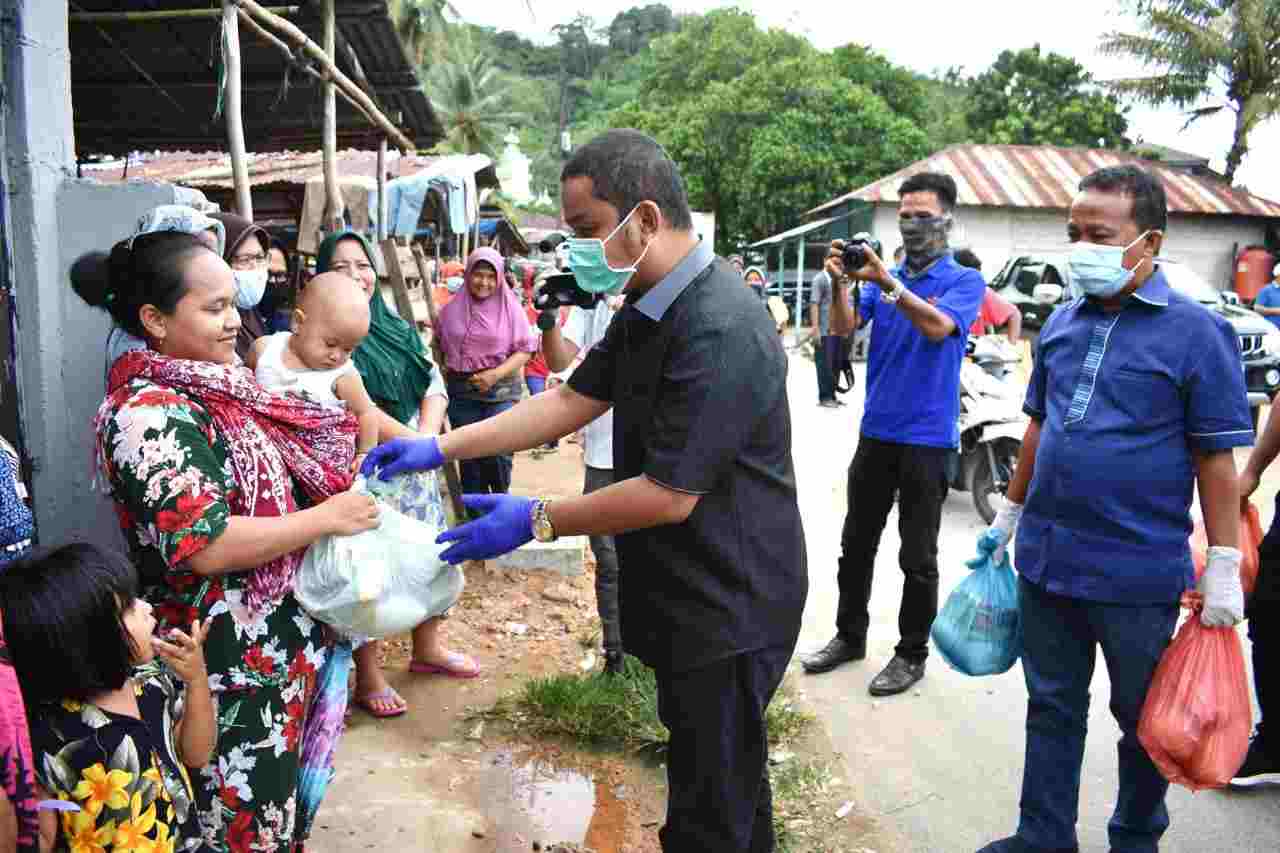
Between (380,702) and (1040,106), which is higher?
(1040,106)

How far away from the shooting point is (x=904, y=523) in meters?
4.12

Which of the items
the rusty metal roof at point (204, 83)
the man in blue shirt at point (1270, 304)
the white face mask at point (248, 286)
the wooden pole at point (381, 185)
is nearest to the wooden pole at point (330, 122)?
the rusty metal roof at point (204, 83)

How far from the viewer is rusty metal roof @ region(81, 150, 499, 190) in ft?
34.9

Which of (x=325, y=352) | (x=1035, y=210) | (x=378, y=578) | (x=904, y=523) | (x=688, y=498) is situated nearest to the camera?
(x=688, y=498)

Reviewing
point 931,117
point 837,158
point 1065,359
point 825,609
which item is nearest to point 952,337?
point 1065,359

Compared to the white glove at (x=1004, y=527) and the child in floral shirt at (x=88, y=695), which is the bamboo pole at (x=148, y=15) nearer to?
the child in floral shirt at (x=88, y=695)

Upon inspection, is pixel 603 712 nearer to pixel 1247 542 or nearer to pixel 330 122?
pixel 1247 542

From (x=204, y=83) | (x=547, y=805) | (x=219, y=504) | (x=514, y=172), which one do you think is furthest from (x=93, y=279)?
(x=514, y=172)

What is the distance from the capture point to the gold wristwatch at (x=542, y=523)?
7.06 ft

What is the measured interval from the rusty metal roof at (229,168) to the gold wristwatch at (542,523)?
878cm

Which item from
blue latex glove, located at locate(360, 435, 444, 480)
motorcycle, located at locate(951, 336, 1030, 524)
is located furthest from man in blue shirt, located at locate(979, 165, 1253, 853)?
motorcycle, located at locate(951, 336, 1030, 524)

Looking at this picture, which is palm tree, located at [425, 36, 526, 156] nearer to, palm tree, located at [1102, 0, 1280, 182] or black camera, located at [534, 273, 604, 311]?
palm tree, located at [1102, 0, 1280, 182]

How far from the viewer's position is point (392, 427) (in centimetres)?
321

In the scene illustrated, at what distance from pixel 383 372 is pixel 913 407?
216 centimetres
